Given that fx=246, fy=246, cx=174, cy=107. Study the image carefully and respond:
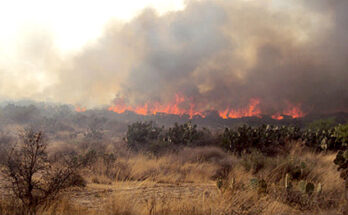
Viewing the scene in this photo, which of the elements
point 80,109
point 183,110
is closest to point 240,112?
point 183,110

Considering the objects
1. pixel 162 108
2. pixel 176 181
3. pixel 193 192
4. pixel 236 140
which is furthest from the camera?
pixel 162 108

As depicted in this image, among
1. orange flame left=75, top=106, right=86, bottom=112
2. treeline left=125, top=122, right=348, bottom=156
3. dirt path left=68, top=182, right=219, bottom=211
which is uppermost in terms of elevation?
orange flame left=75, top=106, right=86, bottom=112

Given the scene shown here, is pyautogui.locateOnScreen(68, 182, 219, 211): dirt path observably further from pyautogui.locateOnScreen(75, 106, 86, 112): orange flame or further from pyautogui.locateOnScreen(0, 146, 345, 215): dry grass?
pyautogui.locateOnScreen(75, 106, 86, 112): orange flame

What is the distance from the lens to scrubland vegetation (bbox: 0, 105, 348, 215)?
4.36 m

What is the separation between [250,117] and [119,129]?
19040mm

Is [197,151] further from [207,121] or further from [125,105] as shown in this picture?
[125,105]

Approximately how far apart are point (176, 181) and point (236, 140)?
6.90 meters

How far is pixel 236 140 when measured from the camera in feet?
44.5

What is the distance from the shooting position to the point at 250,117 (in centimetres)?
3519

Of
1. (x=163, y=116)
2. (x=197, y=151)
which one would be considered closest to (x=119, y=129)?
(x=163, y=116)

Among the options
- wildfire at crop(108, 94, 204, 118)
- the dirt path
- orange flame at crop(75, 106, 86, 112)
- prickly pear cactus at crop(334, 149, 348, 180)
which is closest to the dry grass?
the dirt path

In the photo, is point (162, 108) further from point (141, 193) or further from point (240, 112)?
point (141, 193)

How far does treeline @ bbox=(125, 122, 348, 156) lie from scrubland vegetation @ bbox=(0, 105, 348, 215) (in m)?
0.07

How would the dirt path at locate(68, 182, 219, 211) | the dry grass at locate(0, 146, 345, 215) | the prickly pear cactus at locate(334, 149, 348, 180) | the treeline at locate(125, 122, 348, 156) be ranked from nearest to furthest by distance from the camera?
the dry grass at locate(0, 146, 345, 215), the dirt path at locate(68, 182, 219, 211), the prickly pear cactus at locate(334, 149, 348, 180), the treeline at locate(125, 122, 348, 156)
